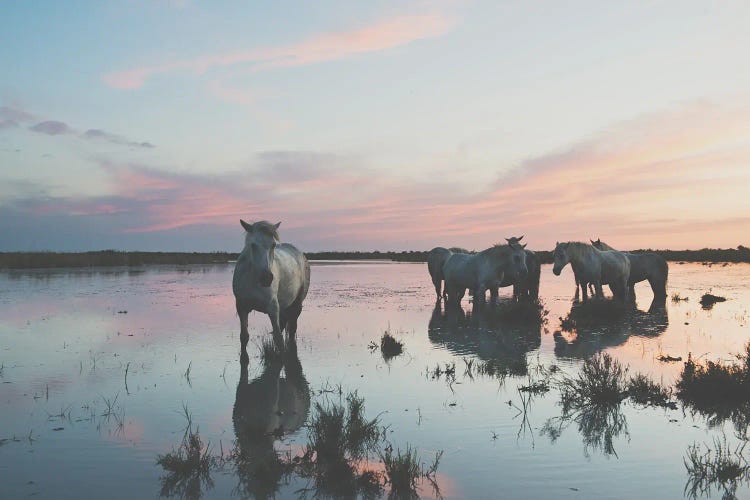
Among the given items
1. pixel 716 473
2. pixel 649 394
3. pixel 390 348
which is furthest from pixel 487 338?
pixel 716 473

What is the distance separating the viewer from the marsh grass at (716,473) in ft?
13.6

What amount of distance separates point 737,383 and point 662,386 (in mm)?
880

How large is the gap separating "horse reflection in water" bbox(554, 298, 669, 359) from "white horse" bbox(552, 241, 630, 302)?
2892 mm

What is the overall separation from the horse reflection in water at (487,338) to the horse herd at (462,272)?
6.13ft

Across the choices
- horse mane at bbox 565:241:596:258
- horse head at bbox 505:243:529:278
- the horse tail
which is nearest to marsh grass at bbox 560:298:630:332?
horse head at bbox 505:243:529:278

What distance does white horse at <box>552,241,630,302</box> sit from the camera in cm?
1912

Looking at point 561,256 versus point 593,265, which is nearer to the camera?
point 593,265

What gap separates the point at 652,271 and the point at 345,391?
56.5ft

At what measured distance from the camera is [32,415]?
6059 millimetres

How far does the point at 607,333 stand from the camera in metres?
12.2

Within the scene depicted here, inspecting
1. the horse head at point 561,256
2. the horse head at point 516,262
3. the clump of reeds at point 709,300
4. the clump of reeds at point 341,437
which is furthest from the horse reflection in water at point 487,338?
the clump of reeds at point 709,300

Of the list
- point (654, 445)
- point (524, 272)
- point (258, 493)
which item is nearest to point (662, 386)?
point (654, 445)

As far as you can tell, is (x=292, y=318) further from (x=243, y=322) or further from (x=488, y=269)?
(x=488, y=269)

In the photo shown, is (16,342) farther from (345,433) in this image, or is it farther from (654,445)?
(654,445)
